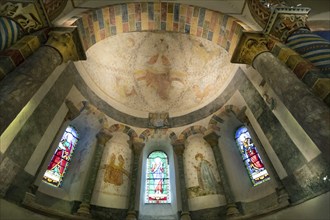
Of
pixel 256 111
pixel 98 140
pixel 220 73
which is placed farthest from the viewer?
Result: pixel 220 73

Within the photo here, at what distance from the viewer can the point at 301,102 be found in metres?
4.03

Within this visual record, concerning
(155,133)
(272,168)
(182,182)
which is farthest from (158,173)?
(272,168)

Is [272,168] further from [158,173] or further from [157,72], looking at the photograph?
[157,72]

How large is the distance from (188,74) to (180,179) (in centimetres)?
502

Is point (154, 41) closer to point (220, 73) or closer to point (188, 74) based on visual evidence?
point (188, 74)

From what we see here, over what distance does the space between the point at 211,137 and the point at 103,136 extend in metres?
4.01

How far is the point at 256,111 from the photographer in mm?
7215

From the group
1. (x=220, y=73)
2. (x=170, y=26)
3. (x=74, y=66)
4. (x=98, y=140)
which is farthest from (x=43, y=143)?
(x=220, y=73)

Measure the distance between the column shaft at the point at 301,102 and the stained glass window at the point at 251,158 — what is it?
3475mm

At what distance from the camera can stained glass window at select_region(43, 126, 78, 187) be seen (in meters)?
6.90

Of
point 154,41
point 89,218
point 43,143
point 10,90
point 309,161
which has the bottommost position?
point 89,218

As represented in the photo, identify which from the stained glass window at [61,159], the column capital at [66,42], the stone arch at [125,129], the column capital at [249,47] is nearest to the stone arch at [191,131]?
the stone arch at [125,129]

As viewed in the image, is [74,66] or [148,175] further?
[148,175]

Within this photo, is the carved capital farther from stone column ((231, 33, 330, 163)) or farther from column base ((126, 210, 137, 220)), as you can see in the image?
column base ((126, 210, 137, 220))
